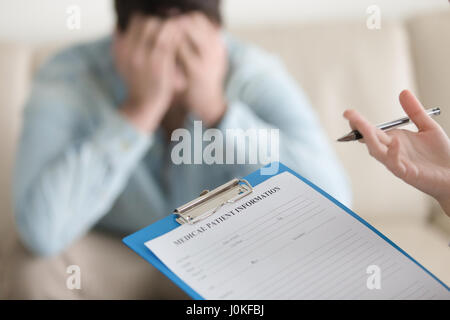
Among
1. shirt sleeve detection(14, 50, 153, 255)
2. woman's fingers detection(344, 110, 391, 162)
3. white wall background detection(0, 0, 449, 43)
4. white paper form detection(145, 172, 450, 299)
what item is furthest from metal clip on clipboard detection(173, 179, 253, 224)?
white wall background detection(0, 0, 449, 43)

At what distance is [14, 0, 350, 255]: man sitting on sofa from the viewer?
911 millimetres

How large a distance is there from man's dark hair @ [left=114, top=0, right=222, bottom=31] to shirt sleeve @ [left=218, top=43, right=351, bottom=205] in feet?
0.39

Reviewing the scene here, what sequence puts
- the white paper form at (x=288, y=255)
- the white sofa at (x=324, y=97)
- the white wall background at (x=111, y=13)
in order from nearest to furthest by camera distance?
1. the white paper form at (x=288, y=255)
2. the white sofa at (x=324, y=97)
3. the white wall background at (x=111, y=13)

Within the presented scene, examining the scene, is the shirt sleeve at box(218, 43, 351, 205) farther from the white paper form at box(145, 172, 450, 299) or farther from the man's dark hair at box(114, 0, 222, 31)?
the white paper form at box(145, 172, 450, 299)

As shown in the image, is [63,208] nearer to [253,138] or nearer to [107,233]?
[107,233]

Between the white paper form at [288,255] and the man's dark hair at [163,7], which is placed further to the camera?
the man's dark hair at [163,7]

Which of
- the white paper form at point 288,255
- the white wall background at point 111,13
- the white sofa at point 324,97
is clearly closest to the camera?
the white paper form at point 288,255

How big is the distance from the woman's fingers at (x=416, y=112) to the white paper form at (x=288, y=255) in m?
0.12

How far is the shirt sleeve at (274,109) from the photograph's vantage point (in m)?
0.92

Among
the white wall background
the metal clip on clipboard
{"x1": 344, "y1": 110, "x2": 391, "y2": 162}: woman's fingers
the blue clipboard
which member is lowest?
the blue clipboard

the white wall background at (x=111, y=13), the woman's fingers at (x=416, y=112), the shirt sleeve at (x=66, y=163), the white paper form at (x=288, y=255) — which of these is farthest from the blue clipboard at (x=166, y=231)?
the white wall background at (x=111, y=13)

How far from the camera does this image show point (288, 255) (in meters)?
0.44

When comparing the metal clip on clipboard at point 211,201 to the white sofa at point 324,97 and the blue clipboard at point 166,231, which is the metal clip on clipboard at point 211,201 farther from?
the white sofa at point 324,97

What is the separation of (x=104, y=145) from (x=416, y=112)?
572 millimetres
